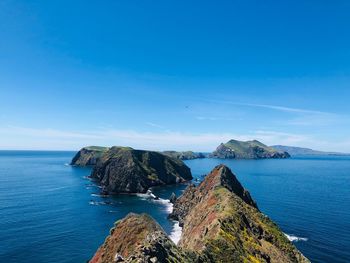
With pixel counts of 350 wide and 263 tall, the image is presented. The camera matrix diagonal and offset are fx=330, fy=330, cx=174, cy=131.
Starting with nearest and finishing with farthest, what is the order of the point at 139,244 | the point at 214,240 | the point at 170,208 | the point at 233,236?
1. the point at 139,244
2. the point at 214,240
3. the point at 233,236
4. the point at 170,208

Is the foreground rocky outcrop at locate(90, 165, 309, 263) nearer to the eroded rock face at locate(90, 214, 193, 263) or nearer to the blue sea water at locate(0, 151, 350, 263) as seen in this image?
the eroded rock face at locate(90, 214, 193, 263)

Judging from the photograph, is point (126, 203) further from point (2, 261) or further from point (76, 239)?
point (2, 261)

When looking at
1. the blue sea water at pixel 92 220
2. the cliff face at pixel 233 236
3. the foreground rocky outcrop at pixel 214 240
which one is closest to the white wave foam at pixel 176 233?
the blue sea water at pixel 92 220

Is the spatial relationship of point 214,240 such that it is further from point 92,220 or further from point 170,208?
point 170,208

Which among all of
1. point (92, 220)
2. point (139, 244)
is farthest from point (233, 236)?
point (92, 220)

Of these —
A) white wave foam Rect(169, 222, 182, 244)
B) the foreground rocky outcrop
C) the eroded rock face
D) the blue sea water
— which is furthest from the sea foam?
the eroded rock face

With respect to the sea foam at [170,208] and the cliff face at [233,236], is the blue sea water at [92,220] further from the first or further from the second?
the cliff face at [233,236]

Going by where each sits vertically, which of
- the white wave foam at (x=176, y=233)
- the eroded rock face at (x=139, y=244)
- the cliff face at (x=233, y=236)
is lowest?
the white wave foam at (x=176, y=233)
